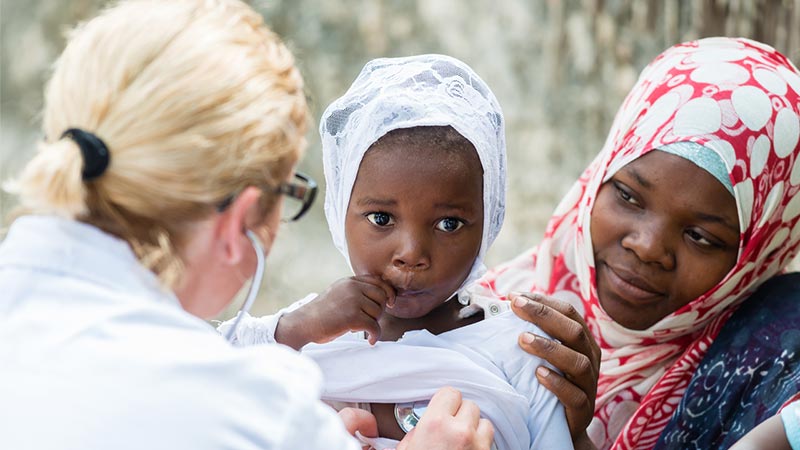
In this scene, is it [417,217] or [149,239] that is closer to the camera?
[149,239]

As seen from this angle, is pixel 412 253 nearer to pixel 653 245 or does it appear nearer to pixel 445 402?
pixel 445 402

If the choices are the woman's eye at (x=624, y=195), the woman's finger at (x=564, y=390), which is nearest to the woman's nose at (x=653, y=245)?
the woman's eye at (x=624, y=195)

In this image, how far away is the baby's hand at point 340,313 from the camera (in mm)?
2414

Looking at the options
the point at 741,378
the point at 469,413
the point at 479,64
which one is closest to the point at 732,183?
the point at 741,378

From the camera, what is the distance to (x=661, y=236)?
281cm

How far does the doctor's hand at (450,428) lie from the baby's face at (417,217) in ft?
0.96

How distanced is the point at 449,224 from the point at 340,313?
36 cm

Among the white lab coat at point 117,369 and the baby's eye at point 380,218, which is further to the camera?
the baby's eye at point 380,218

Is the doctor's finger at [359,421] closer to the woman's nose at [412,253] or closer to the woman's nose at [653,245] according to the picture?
the woman's nose at [412,253]

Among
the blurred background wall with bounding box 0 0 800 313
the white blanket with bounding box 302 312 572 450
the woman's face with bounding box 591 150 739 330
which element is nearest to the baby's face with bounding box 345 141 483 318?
the white blanket with bounding box 302 312 572 450

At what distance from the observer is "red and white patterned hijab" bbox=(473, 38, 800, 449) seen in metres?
2.87

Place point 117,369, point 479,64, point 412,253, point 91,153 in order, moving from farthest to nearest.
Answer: point 479,64, point 412,253, point 91,153, point 117,369

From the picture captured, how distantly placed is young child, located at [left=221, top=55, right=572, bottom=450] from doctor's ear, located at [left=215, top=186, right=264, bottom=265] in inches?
22.7

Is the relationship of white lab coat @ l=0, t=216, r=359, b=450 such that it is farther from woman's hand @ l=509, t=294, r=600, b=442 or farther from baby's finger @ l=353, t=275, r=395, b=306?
woman's hand @ l=509, t=294, r=600, b=442
